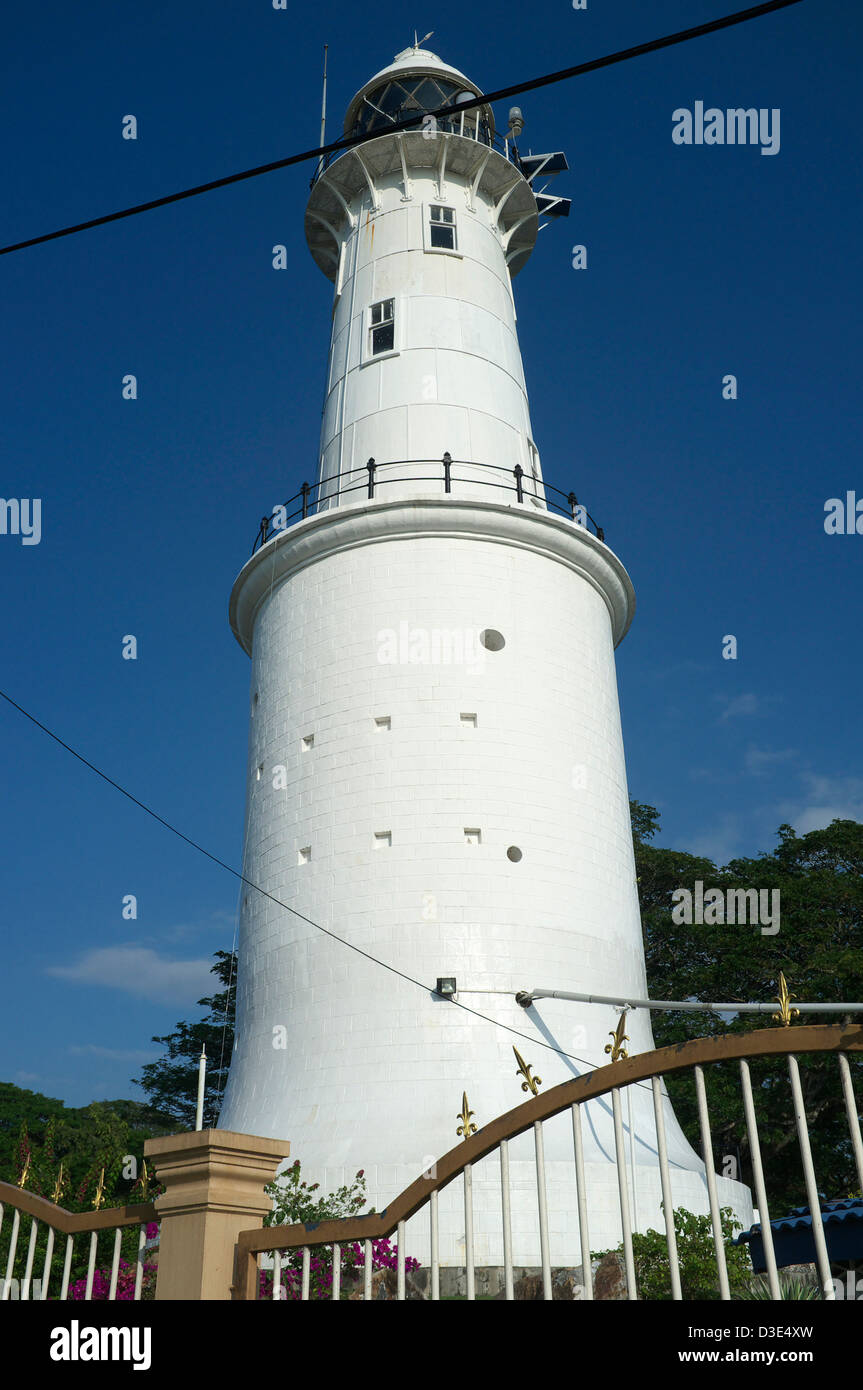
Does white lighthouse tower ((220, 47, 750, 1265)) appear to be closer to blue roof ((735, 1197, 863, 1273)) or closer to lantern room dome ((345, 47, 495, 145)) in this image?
blue roof ((735, 1197, 863, 1273))

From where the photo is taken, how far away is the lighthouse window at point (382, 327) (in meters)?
23.9

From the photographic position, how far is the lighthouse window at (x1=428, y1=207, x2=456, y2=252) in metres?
25.2

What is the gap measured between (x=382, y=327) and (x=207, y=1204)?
20069 mm

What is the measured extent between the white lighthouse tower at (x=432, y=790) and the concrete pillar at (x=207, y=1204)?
8.52m

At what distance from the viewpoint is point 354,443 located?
75.9 ft

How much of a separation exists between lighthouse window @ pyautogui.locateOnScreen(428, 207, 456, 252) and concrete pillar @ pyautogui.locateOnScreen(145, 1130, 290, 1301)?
70.4 feet

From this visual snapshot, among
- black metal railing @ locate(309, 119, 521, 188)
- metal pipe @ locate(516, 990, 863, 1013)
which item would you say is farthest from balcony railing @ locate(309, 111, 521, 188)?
metal pipe @ locate(516, 990, 863, 1013)

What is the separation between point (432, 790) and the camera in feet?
61.4

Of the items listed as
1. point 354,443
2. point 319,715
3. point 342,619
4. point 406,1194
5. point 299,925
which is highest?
point 354,443

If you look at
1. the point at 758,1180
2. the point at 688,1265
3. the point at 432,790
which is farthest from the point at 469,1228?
the point at 432,790
